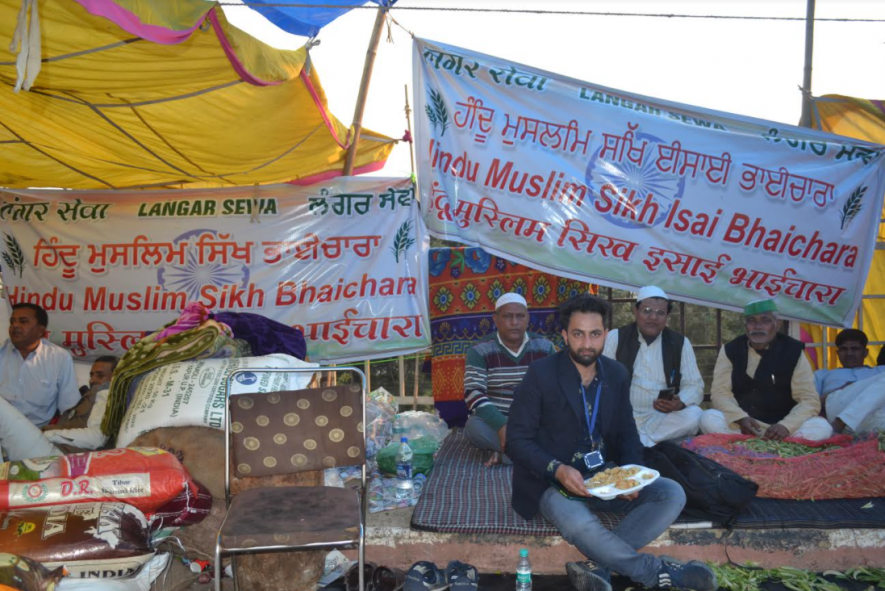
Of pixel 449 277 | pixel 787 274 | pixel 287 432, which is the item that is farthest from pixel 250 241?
pixel 787 274

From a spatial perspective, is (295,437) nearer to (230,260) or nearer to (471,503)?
(471,503)

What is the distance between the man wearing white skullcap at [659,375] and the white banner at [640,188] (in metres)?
0.69

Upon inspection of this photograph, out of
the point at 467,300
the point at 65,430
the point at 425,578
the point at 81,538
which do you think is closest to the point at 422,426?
the point at 467,300

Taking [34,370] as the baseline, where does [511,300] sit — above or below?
above

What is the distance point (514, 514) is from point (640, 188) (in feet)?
9.44

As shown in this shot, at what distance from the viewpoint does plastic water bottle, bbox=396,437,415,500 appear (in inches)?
170

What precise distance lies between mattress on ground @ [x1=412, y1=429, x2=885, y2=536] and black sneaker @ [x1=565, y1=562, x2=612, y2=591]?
26cm

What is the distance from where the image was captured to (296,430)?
11.2 ft

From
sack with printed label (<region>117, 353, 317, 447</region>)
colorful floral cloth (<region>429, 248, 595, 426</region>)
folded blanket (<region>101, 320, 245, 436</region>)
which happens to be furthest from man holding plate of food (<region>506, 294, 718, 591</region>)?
colorful floral cloth (<region>429, 248, 595, 426</region>)

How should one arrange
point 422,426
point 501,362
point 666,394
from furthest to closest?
point 422,426, point 501,362, point 666,394

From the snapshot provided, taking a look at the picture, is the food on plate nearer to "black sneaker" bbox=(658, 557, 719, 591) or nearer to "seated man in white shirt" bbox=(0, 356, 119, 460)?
"black sneaker" bbox=(658, 557, 719, 591)

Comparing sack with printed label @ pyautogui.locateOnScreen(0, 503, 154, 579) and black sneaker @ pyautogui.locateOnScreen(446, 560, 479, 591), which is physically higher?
sack with printed label @ pyautogui.locateOnScreen(0, 503, 154, 579)

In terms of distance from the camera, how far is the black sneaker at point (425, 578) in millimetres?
3355

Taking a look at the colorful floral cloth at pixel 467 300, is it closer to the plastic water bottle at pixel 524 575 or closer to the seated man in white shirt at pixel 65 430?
the seated man in white shirt at pixel 65 430
